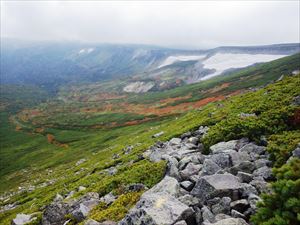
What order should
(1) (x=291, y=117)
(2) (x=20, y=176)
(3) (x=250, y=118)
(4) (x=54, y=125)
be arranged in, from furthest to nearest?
(4) (x=54, y=125), (2) (x=20, y=176), (3) (x=250, y=118), (1) (x=291, y=117)

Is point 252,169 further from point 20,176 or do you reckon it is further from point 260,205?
point 20,176

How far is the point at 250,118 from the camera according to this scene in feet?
76.9

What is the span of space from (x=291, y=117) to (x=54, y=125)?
17793 cm

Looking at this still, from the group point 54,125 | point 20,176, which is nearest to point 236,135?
point 20,176

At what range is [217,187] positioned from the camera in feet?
46.5

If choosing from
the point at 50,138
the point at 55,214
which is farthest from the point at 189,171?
the point at 50,138

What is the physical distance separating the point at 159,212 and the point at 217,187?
313cm

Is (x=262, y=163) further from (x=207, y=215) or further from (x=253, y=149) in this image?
(x=207, y=215)

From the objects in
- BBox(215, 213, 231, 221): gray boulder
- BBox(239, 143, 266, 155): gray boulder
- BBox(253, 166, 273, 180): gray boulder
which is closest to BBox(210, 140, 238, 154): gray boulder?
BBox(239, 143, 266, 155): gray boulder

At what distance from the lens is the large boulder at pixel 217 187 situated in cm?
1392

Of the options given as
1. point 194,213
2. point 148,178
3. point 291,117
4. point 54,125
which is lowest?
point 54,125

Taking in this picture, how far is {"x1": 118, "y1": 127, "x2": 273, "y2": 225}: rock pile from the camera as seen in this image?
12.7m

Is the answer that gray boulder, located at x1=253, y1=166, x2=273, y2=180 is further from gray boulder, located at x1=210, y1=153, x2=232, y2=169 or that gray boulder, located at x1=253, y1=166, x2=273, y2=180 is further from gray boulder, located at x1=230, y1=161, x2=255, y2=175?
gray boulder, located at x1=210, y1=153, x2=232, y2=169

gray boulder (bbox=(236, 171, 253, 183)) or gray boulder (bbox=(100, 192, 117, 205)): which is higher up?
gray boulder (bbox=(236, 171, 253, 183))
